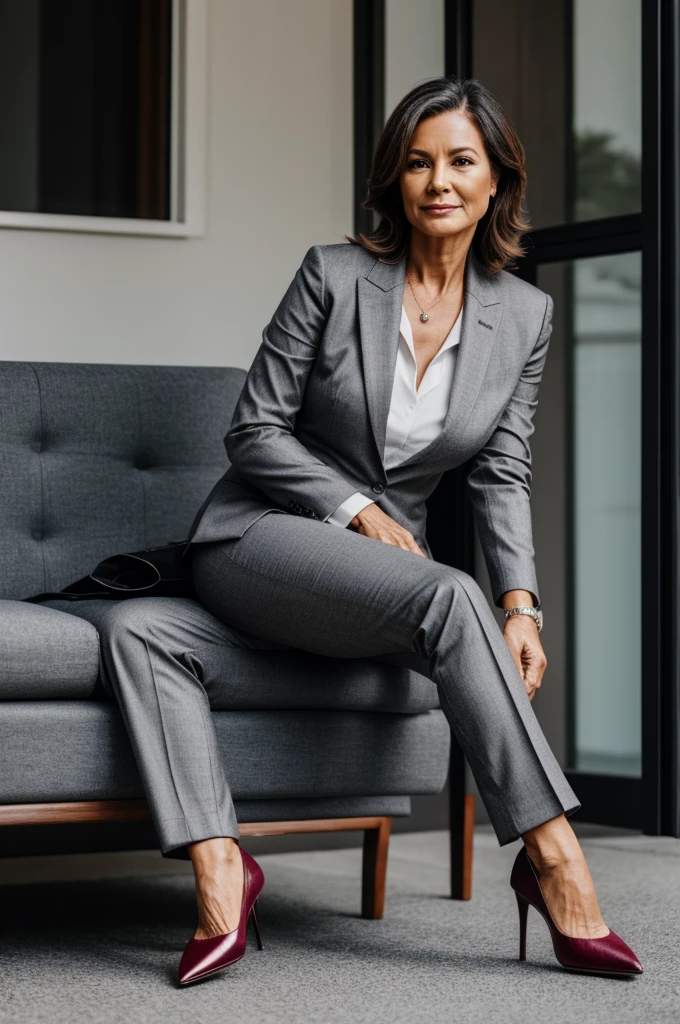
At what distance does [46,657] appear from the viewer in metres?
1.90

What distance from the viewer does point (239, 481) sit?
81.9 inches

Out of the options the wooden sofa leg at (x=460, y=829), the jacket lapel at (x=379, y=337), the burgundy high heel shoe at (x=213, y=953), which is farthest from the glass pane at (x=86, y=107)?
the burgundy high heel shoe at (x=213, y=953)

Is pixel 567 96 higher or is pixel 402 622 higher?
pixel 567 96

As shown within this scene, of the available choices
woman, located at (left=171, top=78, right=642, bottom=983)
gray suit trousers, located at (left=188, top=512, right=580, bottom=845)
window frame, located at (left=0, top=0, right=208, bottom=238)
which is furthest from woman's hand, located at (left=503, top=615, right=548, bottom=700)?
window frame, located at (left=0, top=0, right=208, bottom=238)

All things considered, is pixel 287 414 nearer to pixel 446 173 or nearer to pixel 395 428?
pixel 395 428

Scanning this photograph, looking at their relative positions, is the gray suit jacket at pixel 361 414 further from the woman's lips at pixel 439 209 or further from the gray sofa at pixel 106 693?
the gray sofa at pixel 106 693

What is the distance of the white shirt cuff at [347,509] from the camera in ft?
6.50

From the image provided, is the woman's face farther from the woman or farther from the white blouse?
the white blouse

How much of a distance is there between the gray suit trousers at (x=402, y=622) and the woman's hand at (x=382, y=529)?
61mm

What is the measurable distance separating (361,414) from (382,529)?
20 cm

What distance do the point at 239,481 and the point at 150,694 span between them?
0.40 m

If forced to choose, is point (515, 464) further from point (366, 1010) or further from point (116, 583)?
point (366, 1010)

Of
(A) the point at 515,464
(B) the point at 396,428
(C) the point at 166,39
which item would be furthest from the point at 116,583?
(C) the point at 166,39

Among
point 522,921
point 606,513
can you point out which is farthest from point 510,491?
point 606,513
